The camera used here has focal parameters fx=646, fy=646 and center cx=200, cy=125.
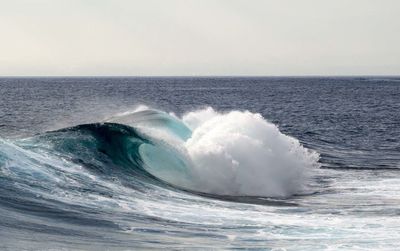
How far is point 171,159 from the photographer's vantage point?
27203mm

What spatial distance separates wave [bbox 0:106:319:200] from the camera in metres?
20.9

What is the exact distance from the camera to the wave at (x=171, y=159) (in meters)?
20.9

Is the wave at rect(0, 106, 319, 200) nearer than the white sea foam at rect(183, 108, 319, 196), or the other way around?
the wave at rect(0, 106, 319, 200)

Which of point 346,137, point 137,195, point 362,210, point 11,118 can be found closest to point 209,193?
point 137,195

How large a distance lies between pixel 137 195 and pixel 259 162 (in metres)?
8.65

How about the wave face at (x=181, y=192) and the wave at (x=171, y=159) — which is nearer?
the wave face at (x=181, y=192)

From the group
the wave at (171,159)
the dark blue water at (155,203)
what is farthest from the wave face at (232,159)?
the dark blue water at (155,203)

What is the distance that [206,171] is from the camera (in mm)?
25781

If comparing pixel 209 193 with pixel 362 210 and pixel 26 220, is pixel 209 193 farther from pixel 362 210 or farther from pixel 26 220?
pixel 26 220

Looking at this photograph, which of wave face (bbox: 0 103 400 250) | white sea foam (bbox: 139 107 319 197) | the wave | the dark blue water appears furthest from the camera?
white sea foam (bbox: 139 107 319 197)

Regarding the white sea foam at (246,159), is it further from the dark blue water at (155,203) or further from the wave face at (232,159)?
the dark blue water at (155,203)

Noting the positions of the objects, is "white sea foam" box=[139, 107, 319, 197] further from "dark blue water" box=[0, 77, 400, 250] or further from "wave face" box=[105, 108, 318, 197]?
"dark blue water" box=[0, 77, 400, 250]

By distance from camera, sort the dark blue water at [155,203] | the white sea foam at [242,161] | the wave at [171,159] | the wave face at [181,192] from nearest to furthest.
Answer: the dark blue water at [155,203] < the wave face at [181,192] < the wave at [171,159] < the white sea foam at [242,161]

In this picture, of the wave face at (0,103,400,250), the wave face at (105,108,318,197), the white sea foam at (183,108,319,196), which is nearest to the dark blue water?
the wave face at (0,103,400,250)
